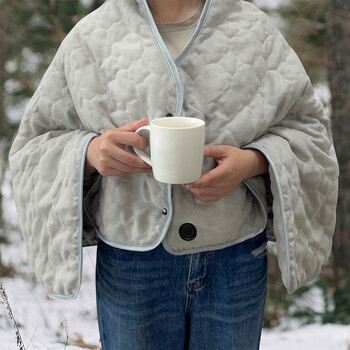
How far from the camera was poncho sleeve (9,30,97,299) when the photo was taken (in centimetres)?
108

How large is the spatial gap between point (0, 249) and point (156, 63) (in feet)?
6.51

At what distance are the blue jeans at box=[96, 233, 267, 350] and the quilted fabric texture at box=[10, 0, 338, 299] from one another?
0.16 feet

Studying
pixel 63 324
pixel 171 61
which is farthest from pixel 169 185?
pixel 63 324

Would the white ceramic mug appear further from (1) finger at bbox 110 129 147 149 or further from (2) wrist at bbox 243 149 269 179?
(2) wrist at bbox 243 149 269 179

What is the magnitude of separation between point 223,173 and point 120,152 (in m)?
0.20

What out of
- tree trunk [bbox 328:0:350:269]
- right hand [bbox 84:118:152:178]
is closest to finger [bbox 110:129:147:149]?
right hand [bbox 84:118:152:178]

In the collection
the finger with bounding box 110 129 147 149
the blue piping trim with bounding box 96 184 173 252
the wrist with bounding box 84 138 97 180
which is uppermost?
the finger with bounding box 110 129 147 149

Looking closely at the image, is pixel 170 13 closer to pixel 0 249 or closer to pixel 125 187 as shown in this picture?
pixel 125 187

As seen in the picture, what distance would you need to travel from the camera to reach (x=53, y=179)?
113 centimetres

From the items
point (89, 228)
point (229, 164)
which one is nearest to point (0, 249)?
point (89, 228)

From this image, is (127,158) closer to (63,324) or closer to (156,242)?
(156,242)

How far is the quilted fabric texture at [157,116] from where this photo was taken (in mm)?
1040

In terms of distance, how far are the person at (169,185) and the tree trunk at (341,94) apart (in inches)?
42.2

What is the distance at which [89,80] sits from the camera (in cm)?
105
